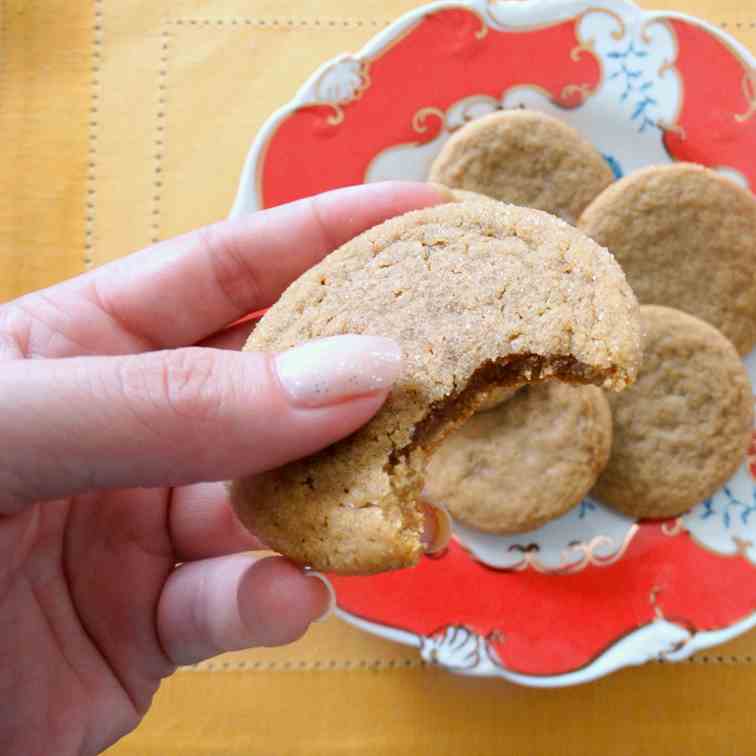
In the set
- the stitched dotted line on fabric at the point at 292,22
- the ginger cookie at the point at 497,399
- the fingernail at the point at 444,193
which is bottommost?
the ginger cookie at the point at 497,399

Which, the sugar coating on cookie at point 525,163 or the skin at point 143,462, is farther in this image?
the sugar coating on cookie at point 525,163

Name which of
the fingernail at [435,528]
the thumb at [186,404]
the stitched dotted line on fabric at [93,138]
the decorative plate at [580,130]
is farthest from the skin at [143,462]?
the stitched dotted line on fabric at [93,138]

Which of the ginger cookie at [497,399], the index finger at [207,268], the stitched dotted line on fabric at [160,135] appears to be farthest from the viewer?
the stitched dotted line on fabric at [160,135]

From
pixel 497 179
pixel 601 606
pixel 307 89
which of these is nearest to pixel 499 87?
pixel 497 179

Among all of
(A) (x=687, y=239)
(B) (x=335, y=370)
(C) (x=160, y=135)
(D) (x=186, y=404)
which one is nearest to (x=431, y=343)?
(B) (x=335, y=370)

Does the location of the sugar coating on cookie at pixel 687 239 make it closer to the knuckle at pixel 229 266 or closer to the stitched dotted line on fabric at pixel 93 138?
the knuckle at pixel 229 266

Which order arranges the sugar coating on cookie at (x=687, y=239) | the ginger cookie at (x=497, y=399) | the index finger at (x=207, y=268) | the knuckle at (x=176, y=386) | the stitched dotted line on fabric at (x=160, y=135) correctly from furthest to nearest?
the stitched dotted line on fabric at (x=160, y=135) → the sugar coating on cookie at (x=687, y=239) → the ginger cookie at (x=497, y=399) → the index finger at (x=207, y=268) → the knuckle at (x=176, y=386)
